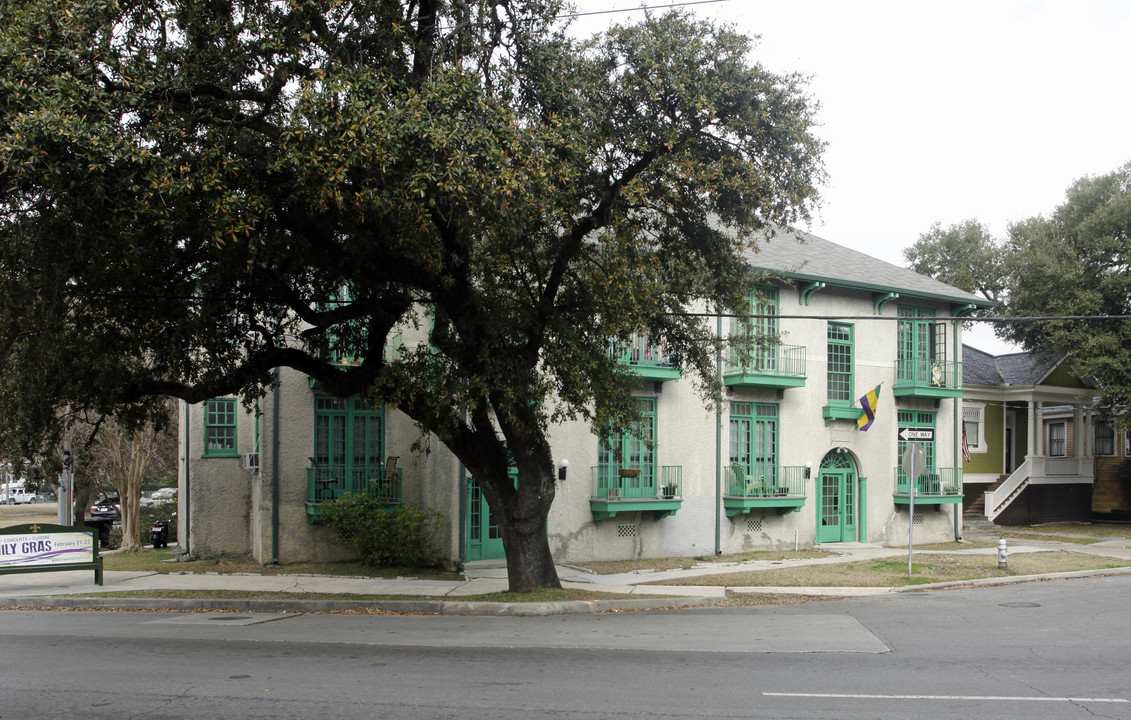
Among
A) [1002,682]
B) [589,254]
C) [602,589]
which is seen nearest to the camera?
[1002,682]

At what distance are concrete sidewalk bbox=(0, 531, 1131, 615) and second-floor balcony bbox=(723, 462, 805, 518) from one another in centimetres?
184

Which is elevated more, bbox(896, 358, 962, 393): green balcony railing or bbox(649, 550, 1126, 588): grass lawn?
bbox(896, 358, 962, 393): green balcony railing

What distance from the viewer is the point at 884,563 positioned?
2059cm

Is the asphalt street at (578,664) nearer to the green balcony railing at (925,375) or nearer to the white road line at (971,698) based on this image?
the white road line at (971,698)

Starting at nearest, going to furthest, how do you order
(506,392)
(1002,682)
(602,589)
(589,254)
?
(1002,682), (506,392), (589,254), (602,589)

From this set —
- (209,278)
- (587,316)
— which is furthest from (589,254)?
(209,278)

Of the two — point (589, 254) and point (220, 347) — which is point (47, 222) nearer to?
point (220, 347)

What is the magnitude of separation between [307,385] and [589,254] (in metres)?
8.32

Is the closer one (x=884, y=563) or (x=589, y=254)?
(x=589, y=254)

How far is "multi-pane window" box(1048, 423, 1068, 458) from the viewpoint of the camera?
3653cm

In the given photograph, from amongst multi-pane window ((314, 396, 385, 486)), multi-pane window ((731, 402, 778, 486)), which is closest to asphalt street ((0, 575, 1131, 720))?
multi-pane window ((314, 396, 385, 486))

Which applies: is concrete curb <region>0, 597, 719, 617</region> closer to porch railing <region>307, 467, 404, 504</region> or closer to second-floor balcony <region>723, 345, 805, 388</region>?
porch railing <region>307, 467, 404, 504</region>

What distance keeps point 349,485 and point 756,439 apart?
400 inches

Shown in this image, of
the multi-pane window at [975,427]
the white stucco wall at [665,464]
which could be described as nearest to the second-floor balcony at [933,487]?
the white stucco wall at [665,464]
